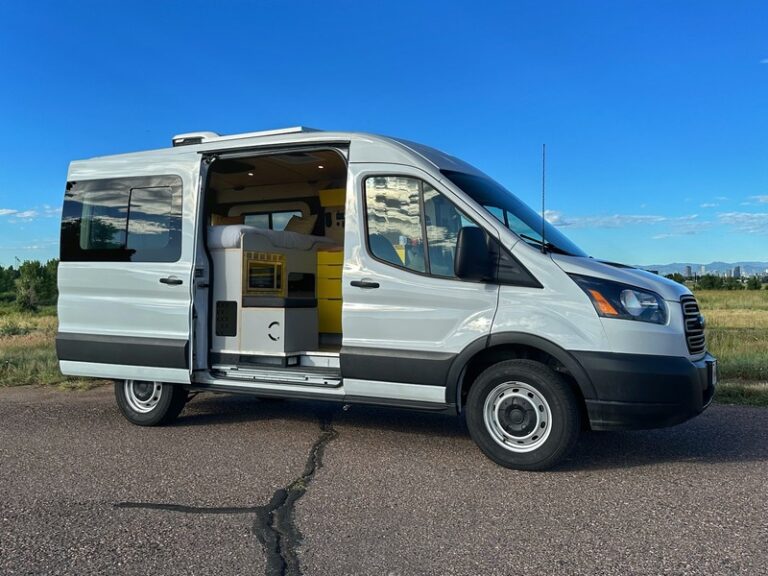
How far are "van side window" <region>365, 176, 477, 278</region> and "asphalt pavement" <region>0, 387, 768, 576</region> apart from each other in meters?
1.63

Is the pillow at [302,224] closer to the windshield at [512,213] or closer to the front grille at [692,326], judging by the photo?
the windshield at [512,213]

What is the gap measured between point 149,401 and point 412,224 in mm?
3406

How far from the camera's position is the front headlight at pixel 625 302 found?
15.9 feet

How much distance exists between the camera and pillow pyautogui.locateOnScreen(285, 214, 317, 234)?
8.82 metres

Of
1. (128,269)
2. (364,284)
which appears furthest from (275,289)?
(364,284)

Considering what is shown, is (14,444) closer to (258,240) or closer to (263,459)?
(263,459)

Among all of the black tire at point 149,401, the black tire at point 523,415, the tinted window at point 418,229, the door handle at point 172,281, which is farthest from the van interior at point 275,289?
the black tire at point 523,415

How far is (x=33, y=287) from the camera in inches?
2335

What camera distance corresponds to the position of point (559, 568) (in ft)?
11.3

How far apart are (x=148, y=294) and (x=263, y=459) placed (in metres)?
2.17

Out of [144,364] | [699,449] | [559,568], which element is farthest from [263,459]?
[699,449]

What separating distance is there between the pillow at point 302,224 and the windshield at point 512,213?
3201 mm

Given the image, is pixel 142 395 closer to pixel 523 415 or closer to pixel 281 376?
pixel 281 376

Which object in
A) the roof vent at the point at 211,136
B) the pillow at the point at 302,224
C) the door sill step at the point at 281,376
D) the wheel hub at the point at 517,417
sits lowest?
the wheel hub at the point at 517,417
